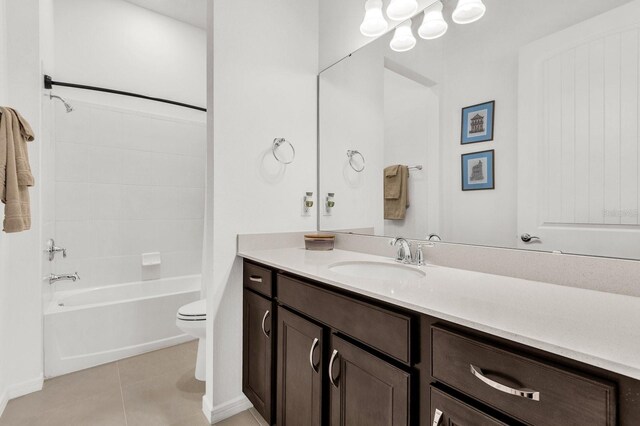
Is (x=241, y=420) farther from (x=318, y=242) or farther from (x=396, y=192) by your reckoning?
(x=396, y=192)

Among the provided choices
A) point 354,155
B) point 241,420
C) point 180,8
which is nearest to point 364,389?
point 241,420

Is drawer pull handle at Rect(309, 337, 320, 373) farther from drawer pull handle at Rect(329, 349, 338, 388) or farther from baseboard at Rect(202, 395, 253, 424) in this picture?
baseboard at Rect(202, 395, 253, 424)

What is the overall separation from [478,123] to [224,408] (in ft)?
6.20

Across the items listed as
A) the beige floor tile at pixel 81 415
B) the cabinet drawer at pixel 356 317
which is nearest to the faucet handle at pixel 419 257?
the cabinet drawer at pixel 356 317

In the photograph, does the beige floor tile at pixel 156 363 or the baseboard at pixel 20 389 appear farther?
the beige floor tile at pixel 156 363

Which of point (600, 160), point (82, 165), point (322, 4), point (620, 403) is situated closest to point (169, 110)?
point (82, 165)

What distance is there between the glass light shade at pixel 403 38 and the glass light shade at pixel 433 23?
0.07 meters

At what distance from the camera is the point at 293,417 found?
4.14ft

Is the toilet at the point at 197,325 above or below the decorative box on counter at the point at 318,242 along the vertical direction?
below

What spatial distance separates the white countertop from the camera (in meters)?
0.53

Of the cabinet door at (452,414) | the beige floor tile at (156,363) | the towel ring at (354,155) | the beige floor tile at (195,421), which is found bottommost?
the beige floor tile at (195,421)

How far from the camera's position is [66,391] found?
72.4 inches

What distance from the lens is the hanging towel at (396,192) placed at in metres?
1.57

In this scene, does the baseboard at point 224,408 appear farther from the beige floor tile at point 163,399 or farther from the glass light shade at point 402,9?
the glass light shade at point 402,9
